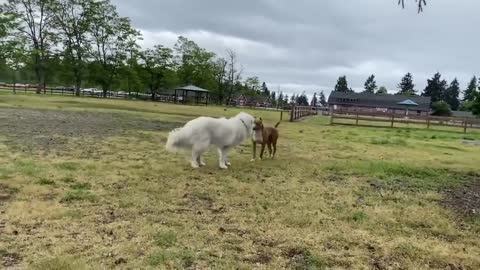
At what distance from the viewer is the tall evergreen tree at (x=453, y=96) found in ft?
372

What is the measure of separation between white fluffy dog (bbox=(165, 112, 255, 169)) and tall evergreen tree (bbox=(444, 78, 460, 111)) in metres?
118

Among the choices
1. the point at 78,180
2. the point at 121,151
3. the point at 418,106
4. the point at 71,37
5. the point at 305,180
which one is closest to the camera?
the point at 78,180

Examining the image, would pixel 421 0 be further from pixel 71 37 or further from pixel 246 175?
pixel 71 37

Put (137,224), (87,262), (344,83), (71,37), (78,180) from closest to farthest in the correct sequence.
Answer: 1. (87,262)
2. (137,224)
3. (78,180)
4. (71,37)
5. (344,83)

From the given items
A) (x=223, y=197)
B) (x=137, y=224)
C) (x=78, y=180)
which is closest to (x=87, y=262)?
(x=137, y=224)

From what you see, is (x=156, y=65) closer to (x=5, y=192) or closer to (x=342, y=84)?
(x=5, y=192)

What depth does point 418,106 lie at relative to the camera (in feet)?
270

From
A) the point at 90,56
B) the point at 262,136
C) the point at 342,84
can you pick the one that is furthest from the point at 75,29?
the point at 342,84

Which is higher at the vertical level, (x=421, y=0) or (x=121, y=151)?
(x=421, y=0)

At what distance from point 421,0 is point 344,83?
120m

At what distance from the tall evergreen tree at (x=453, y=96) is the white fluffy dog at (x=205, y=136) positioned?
118 meters

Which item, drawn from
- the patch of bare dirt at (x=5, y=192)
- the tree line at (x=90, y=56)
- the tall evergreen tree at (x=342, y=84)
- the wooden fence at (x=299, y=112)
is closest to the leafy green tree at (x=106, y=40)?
the tree line at (x=90, y=56)

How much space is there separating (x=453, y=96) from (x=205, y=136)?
123 meters

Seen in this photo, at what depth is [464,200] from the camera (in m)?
6.56
